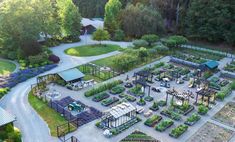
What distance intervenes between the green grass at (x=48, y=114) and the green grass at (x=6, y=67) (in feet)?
35.2

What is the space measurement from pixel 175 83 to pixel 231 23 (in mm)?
27560

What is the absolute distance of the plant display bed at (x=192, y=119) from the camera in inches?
1161

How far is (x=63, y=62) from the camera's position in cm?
4750

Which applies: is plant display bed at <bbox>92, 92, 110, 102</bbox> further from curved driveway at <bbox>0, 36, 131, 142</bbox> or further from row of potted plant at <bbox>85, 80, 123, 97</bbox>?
curved driveway at <bbox>0, 36, 131, 142</bbox>

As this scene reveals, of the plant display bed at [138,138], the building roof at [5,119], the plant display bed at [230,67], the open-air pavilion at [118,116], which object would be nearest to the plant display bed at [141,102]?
the open-air pavilion at [118,116]

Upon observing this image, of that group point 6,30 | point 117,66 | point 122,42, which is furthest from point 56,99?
point 122,42

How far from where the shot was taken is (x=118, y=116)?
28703 mm

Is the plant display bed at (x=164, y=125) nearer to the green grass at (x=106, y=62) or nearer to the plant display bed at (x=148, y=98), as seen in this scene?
the plant display bed at (x=148, y=98)

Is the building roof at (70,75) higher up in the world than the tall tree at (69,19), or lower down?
lower down

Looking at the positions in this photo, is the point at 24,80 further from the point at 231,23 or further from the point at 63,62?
the point at 231,23

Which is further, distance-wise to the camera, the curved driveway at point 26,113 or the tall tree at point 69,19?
the tall tree at point 69,19

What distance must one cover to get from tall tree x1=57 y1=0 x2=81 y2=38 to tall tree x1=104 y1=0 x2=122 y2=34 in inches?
324

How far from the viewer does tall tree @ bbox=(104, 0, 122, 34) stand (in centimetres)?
6481

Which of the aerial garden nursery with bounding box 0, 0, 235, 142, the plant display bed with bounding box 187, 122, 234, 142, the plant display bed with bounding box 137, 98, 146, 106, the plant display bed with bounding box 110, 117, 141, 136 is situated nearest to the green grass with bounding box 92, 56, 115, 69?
the aerial garden nursery with bounding box 0, 0, 235, 142
